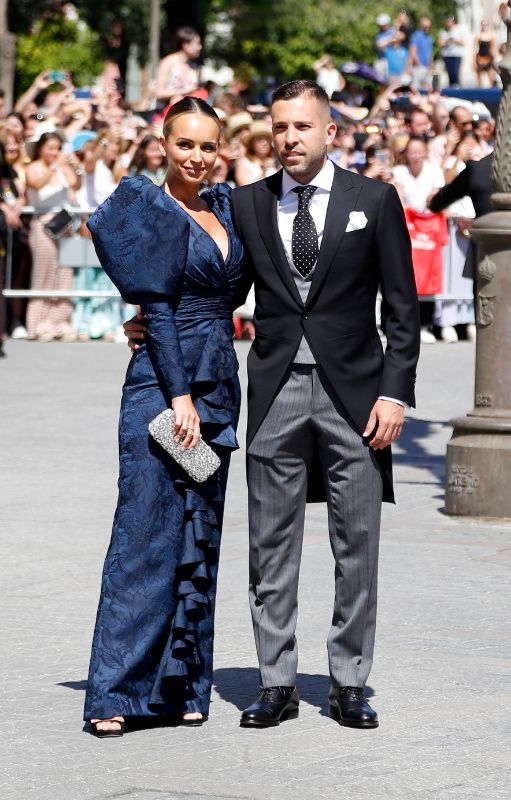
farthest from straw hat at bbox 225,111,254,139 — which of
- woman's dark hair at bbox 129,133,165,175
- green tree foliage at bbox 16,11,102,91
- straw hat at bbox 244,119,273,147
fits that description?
green tree foliage at bbox 16,11,102,91

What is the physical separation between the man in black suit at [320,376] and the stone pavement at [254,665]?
0.93 feet

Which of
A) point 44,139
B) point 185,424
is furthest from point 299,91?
point 44,139

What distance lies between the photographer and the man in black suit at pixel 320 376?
539 centimetres

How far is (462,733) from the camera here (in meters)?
5.46

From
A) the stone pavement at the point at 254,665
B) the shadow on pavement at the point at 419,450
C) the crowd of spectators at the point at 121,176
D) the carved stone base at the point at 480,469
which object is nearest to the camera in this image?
the stone pavement at the point at 254,665

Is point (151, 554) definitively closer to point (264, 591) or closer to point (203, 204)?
point (264, 591)

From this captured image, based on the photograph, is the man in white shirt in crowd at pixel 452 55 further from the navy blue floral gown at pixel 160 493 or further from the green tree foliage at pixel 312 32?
the green tree foliage at pixel 312 32

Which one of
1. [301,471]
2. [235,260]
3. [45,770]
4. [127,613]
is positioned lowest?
[45,770]

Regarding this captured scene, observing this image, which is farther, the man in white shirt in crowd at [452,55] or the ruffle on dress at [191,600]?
the man in white shirt in crowd at [452,55]

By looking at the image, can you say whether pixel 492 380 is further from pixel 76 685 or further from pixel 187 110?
pixel 187 110

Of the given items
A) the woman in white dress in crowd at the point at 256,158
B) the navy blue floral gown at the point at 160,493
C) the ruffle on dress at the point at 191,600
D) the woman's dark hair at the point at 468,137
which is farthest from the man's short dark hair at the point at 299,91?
the woman's dark hair at the point at 468,137

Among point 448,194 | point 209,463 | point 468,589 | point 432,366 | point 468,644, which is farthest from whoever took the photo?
point 432,366

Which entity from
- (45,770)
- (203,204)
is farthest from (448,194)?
(45,770)

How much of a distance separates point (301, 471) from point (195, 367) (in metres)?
0.45
